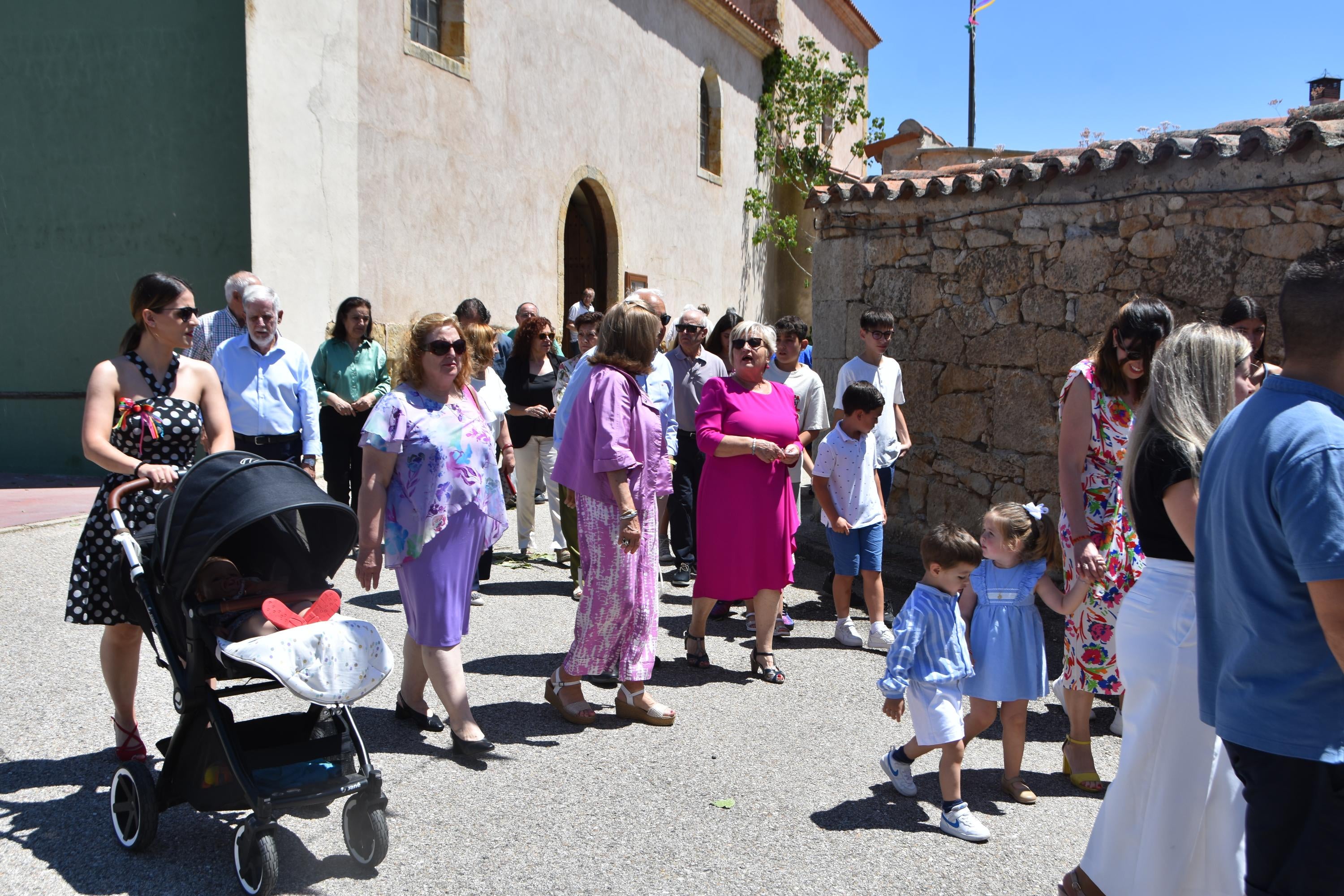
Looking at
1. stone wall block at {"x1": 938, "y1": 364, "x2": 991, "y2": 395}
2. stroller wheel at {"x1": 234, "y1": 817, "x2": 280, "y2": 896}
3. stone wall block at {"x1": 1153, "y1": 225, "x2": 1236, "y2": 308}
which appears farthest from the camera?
stone wall block at {"x1": 938, "y1": 364, "x2": 991, "y2": 395}

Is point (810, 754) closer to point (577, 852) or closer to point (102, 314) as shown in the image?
point (577, 852)

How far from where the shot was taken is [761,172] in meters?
20.8

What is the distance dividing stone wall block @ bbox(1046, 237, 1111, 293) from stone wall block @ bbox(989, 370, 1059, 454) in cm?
68

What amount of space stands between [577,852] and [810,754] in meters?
1.30

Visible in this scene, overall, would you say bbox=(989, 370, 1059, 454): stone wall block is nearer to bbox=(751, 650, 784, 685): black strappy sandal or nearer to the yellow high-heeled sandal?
bbox=(751, 650, 784, 685): black strappy sandal

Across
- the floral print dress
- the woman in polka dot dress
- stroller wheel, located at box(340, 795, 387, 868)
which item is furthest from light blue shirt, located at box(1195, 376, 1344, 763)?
the woman in polka dot dress

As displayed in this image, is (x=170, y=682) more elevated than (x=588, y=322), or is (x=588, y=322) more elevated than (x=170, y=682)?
(x=588, y=322)

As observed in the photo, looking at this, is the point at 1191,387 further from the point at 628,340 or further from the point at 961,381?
the point at 961,381

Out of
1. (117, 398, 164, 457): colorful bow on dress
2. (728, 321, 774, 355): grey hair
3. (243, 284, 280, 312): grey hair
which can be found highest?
(243, 284, 280, 312): grey hair

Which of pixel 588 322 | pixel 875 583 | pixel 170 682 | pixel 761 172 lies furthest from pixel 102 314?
pixel 761 172

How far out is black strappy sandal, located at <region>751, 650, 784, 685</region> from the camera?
5.25 metres

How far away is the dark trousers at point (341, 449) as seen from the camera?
23.1 ft

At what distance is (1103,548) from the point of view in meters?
4.14

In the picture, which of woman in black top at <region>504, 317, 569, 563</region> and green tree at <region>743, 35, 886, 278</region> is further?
green tree at <region>743, 35, 886, 278</region>
